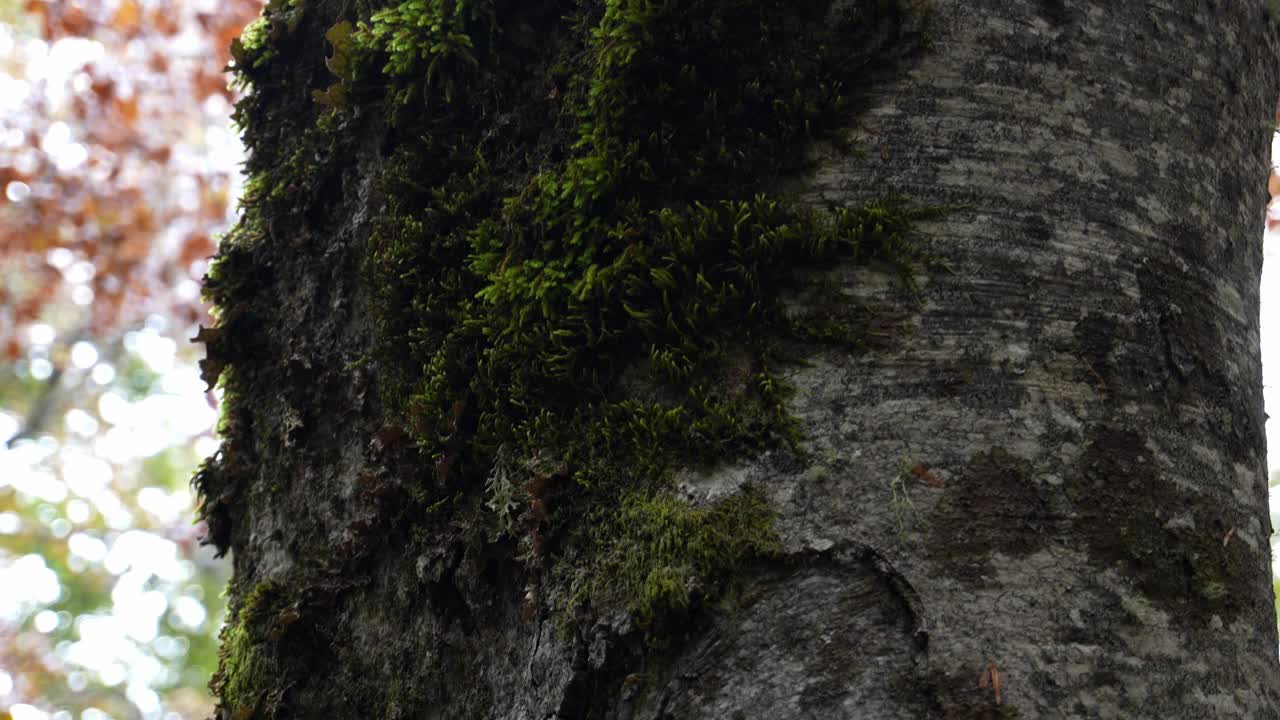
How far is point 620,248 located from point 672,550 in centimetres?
47

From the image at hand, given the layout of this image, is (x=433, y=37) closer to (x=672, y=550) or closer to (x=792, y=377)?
(x=792, y=377)

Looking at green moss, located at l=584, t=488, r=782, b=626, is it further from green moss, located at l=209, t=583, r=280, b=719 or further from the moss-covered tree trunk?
green moss, located at l=209, t=583, r=280, b=719

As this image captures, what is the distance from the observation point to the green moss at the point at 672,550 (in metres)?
1.20

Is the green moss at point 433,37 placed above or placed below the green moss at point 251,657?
above

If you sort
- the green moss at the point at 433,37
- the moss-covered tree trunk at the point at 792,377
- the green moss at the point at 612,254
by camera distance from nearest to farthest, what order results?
1. the moss-covered tree trunk at the point at 792,377
2. the green moss at the point at 612,254
3. the green moss at the point at 433,37

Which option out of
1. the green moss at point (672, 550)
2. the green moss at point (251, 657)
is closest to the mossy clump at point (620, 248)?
the green moss at point (672, 550)

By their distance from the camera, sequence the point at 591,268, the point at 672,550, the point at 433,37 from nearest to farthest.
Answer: the point at 672,550 < the point at 591,268 < the point at 433,37

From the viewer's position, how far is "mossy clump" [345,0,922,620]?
1305 millimetres

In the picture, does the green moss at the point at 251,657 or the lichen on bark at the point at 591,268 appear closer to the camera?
the lichen on bark at the point at 591,268

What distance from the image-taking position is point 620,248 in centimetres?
144

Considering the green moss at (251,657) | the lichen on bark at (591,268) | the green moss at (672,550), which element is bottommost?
the green moss at (251,657)

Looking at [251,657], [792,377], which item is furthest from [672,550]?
[251,657]

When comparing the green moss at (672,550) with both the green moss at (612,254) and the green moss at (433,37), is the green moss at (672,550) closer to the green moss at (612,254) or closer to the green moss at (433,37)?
the green moss at (612,254)

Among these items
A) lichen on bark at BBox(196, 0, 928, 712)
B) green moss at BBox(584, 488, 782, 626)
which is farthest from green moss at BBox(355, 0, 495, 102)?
green moss at BBox(584, 488, 782, 626)
